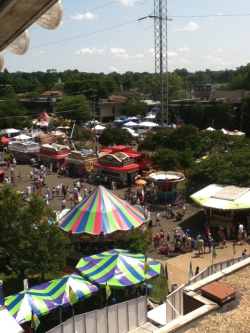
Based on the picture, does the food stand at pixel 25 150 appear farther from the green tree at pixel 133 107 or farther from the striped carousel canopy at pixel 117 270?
the green tree at pixel 133 107

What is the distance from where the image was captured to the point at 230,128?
4969 cm

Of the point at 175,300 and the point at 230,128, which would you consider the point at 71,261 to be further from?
the point at 230,128

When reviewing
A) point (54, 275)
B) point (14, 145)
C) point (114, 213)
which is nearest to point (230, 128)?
point (14, 145)

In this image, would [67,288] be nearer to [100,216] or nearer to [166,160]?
[100,216]

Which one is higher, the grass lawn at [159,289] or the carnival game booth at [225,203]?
the carnival game booth at [225,203]

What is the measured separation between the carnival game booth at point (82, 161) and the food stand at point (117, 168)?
2.12 metres

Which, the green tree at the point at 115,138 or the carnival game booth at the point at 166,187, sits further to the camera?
the green tree at the point at 115,138

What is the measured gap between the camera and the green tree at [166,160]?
26.5 meters

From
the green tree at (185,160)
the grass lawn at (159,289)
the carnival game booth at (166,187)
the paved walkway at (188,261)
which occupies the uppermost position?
the green tree at (185,160)

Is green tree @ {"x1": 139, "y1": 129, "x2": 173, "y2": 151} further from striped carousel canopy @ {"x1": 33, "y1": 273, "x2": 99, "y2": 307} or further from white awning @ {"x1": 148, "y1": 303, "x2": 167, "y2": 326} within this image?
white awning @ {"x1": 148, "y1": 303, "x2": 167, "y2": 326}

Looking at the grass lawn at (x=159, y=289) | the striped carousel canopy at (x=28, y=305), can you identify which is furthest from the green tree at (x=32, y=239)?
the grass lawn at (x=159, y=289)

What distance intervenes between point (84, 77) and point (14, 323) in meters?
76.4

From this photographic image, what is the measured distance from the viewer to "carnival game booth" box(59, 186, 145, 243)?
53.2 ft

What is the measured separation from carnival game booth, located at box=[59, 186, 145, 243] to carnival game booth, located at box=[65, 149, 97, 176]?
14.0 metres
